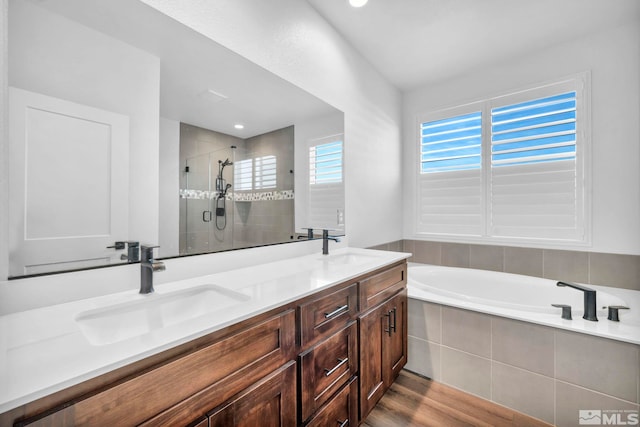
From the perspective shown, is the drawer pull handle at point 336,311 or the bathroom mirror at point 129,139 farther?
the drawer pull handle at point 336,311

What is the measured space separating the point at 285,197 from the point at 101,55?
1044mm

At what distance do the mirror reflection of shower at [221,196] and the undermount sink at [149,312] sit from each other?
35cm

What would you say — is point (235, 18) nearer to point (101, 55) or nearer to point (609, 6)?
point (101, 55)

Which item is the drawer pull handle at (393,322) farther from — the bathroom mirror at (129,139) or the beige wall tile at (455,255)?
the beige wall tile at (455,255)

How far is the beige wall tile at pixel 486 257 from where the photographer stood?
2670mm

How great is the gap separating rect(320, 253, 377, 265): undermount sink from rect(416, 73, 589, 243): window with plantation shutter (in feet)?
4.78

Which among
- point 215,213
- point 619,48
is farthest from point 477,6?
point 215,213

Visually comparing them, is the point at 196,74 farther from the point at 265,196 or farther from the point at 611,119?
the point at 611,119

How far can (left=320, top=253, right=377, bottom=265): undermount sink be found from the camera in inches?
71.0

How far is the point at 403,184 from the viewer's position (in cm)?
327

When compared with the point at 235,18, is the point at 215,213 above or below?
below

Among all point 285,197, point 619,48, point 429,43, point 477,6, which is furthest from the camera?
point 429,43

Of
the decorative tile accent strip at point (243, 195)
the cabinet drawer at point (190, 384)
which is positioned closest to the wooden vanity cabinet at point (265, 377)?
the cabinet drawer at point (190, 384)

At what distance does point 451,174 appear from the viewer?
293 centimetres
